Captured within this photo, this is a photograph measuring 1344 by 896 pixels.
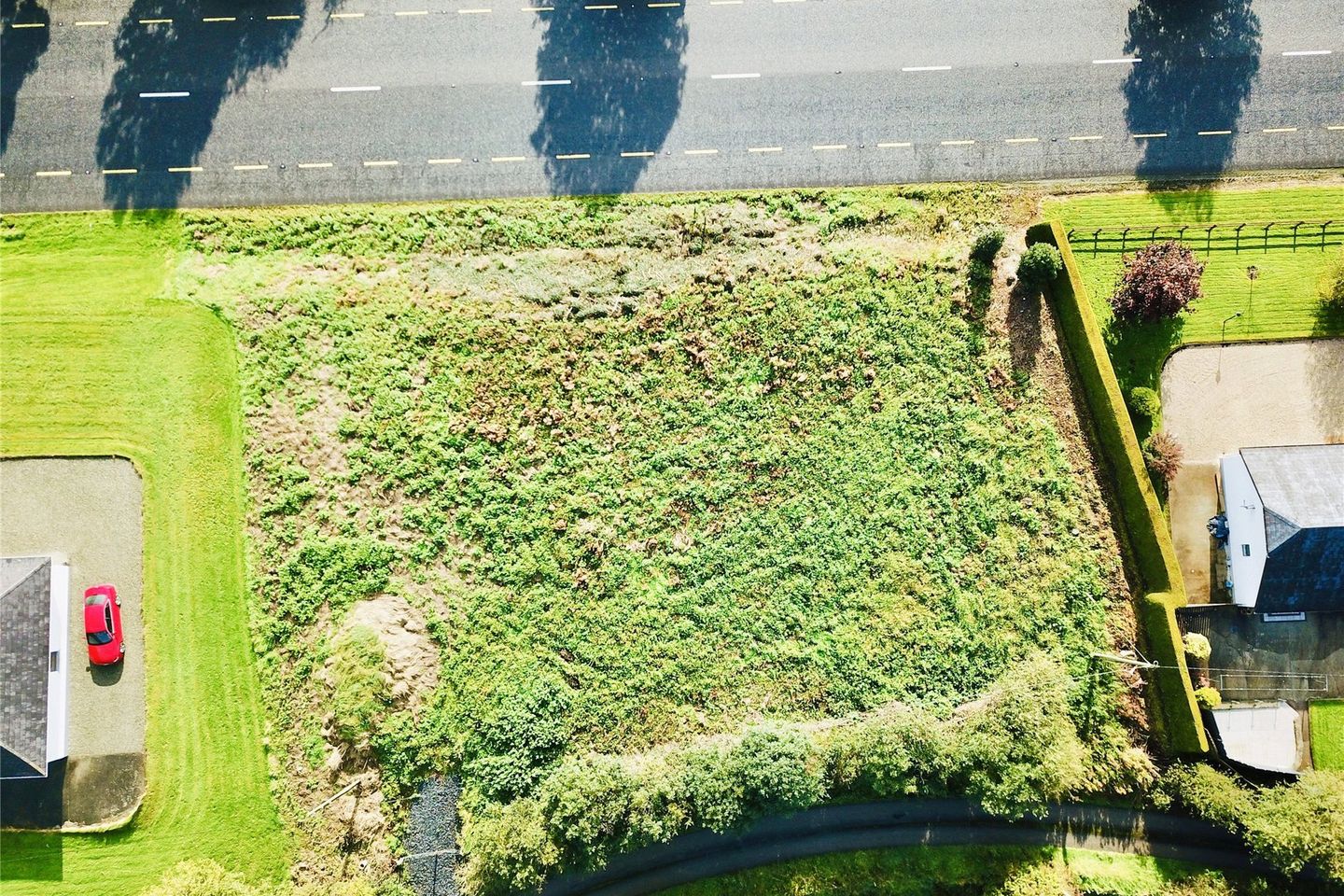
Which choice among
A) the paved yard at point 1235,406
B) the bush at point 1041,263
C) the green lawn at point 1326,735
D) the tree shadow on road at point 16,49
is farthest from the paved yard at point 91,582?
the green lawn at point 1326,735

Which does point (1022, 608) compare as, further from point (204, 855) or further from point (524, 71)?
point (204, 855)

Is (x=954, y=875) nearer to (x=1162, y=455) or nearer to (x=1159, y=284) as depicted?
(x=1162, y=455)

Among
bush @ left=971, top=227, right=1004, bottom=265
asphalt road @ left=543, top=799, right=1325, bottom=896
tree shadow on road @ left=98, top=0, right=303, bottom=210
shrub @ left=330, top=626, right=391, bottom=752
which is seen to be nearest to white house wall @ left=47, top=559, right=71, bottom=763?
shrub @ left=330, top=626, right=391, bottom=752

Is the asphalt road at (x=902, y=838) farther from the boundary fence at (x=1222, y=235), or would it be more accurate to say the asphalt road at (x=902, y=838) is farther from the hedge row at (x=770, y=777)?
the boundary fence at (x=1222, y=235)

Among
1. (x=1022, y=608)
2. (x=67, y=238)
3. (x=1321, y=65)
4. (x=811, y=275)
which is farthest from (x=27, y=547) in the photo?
(x=1321, y=65)

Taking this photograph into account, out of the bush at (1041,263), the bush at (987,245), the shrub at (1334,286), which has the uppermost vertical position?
the bush at (987,245)

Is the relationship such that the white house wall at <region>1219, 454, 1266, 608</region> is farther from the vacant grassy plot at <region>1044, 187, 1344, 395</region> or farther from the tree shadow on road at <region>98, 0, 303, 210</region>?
the tree shadow on road at <region>98, 0, 303, 210</region>
